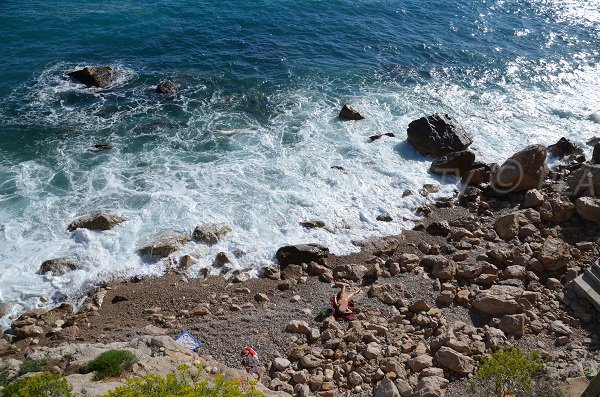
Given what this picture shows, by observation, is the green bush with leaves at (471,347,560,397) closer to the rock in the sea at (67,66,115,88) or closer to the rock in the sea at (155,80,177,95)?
the rock in the sea at (155,80,177,95)

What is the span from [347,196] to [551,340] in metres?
9.49

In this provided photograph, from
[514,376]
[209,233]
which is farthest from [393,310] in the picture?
[209,233]

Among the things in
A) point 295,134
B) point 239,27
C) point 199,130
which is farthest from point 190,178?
point 239,27

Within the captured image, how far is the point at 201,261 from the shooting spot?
17.2 meters

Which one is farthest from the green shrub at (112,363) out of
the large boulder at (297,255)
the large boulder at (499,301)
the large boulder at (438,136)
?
the large boulder at (438,136)

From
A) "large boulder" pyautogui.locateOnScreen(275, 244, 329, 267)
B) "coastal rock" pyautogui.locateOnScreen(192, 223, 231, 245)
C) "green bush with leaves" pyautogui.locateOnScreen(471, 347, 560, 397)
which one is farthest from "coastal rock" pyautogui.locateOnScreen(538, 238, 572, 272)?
→ "coastal rock" pyautogui.locateOnScreen(192, 223, 231, 245)

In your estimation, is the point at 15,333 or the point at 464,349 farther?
the point at 15,333

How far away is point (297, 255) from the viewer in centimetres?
1725

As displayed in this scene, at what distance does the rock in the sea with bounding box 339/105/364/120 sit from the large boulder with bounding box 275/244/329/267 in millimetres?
11155

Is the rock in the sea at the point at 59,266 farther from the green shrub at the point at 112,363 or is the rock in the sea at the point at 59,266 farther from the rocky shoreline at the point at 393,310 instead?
the green shrub at the point at 112,363

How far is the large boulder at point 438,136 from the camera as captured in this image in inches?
933

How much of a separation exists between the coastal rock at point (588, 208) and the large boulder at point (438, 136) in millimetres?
6289

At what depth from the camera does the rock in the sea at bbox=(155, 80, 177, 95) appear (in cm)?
2748

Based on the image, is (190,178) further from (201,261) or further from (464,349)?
(464,349)
